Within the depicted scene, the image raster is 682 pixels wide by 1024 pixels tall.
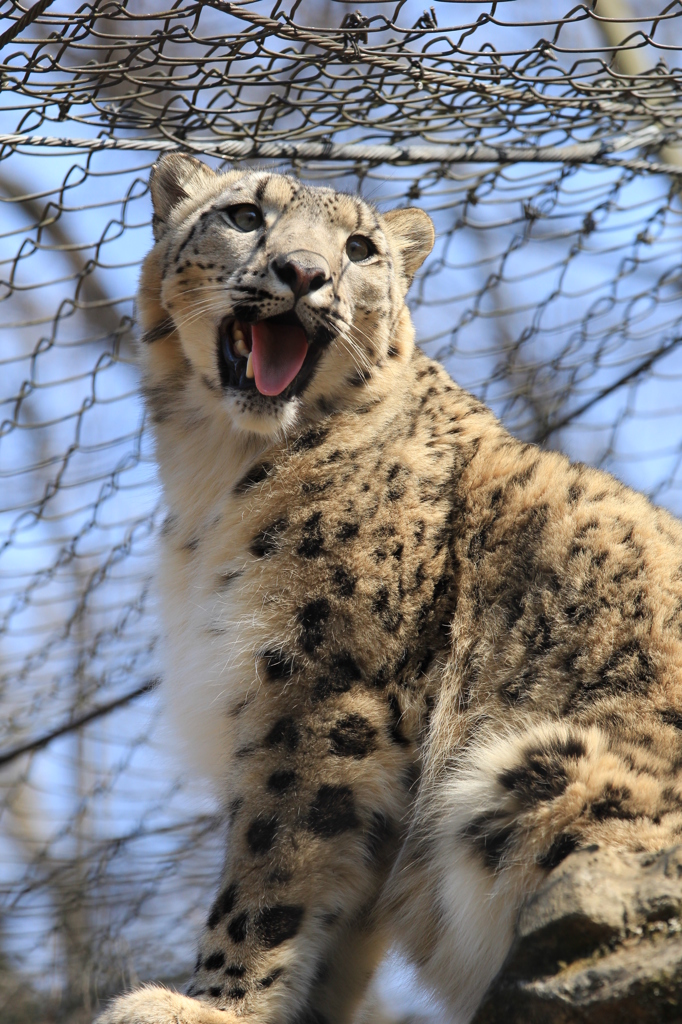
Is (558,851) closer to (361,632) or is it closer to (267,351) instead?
(361,632)

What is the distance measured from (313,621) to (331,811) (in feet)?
1.55

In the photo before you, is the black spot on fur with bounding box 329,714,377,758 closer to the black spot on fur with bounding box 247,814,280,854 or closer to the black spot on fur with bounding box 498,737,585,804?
the black spot on fur with bounding box 247,814,280,854

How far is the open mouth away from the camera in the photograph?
9.94 feet

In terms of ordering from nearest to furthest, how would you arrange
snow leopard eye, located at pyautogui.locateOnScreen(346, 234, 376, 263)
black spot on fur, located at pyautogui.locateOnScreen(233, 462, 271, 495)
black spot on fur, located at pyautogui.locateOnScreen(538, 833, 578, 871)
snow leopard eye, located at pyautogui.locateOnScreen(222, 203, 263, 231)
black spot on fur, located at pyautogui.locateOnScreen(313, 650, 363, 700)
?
black spot on fur, located at pyautogui.locateOnScreen(538, 833, 578, 871) → black spot on fur, located at pyautogui.locateOnScreen(313, 650, 363, 700) → black spot on fur, located at pyautogui.locateOnScreen(233, 462, 271, 495) → snow leopard eye, located at pyautogui.locateOnScreen(222, 203, 263, 231) → snow leopard eye, located at pyautogui.locateOnScreen(346, 234, 376, 263)

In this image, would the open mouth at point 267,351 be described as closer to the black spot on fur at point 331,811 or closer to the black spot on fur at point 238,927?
the black spot on fur at point 331,811

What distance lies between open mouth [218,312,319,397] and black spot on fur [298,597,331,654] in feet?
1.99

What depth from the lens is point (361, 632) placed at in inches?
109

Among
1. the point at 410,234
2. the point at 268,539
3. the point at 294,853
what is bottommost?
→ the point at 294,853

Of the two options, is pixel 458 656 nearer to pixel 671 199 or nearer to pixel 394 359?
pixel 394 359

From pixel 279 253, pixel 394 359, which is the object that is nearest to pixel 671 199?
pixel 394 359

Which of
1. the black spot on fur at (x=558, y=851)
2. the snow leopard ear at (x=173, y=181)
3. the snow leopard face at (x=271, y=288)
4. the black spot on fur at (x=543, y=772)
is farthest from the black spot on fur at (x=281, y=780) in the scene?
the snow leopard ear at (x=173, y=181)

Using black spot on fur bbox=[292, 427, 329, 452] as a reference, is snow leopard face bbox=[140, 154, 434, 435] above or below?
above

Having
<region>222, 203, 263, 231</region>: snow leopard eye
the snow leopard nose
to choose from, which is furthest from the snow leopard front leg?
<region>222, 203, 263, 231</region>: snow leopard eye

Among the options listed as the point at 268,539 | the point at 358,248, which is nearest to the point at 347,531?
the point at 268,539
